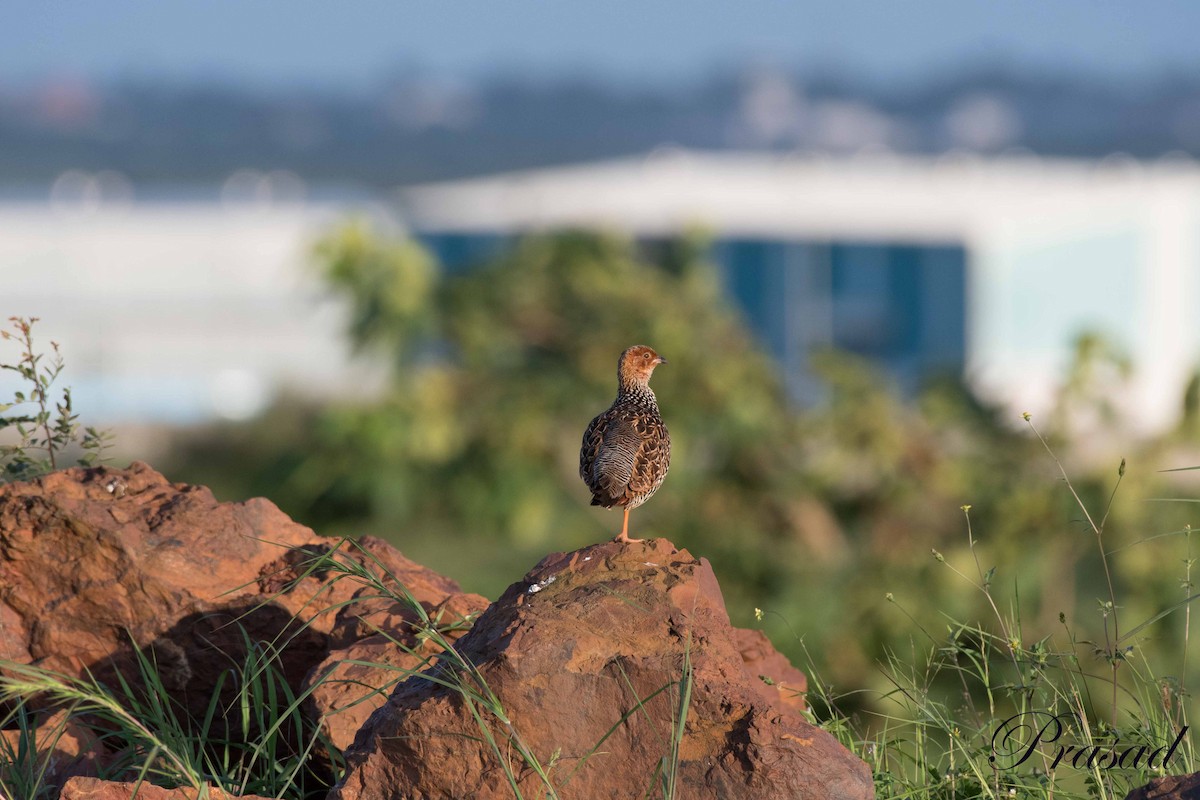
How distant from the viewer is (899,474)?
9.77 meters

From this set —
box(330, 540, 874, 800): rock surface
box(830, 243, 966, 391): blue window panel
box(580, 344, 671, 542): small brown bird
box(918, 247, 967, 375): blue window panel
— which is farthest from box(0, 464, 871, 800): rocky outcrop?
box(918, 247, 967, 375): blue window panel

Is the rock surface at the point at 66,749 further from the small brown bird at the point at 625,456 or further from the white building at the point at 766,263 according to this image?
the white building at the point at 766,263

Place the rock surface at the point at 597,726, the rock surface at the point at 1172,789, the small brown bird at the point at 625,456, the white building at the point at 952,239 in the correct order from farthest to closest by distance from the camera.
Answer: the white building at the point at 952,239, the small brown bird at the point at 625,456, the rock surface at the point at 597,726, the rock surface at the point at 1172,789

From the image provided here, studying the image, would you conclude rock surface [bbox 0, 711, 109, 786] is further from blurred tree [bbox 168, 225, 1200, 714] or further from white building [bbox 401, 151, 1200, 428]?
white building [bbox 401, 151, 1200, 428]

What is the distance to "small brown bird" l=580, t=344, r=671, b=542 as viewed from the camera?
3.26 meters

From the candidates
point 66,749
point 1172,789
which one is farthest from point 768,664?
point 66,749

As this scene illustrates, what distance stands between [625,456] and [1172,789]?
124 cm

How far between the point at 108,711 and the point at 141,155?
70.5 ft

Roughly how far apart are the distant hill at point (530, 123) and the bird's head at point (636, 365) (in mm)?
18466

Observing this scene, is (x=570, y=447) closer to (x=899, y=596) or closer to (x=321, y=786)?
(x=899, y=596)

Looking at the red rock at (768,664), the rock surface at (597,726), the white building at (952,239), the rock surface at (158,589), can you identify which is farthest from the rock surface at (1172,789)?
the white building at (952,239)

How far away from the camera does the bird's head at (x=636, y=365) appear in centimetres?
362

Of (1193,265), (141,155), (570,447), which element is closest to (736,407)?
(570,447)

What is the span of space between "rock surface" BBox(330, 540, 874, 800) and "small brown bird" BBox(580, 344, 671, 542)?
0.27m
